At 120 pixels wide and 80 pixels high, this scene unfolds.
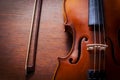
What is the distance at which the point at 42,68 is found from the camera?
136cm

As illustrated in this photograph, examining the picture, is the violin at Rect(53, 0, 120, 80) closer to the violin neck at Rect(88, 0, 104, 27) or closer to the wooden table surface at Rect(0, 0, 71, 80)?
the violin neck at Rect(88, 0, 104, 27)

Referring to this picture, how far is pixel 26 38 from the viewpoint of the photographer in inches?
56.8

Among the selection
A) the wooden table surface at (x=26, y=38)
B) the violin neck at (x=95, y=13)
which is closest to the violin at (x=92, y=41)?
the violin neck at (x=95, y=13)

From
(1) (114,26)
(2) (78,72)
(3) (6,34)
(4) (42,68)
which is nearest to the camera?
(2) (78,72)

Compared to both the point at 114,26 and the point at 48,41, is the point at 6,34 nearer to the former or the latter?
the point at 48,41

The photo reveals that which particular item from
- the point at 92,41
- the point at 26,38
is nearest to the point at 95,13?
the point at 92,41

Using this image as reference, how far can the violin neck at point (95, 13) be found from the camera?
1134 mm

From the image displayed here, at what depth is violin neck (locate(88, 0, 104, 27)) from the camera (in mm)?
1134

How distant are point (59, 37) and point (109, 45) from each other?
45cm

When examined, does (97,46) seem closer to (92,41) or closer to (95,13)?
(92,41)

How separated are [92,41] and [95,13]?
7.2 inches

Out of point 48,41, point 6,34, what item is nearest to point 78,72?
point 48,41

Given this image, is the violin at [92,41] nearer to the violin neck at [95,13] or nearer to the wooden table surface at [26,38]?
the violin neck at [95,13]

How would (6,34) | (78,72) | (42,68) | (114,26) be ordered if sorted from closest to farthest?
(78,72), (114,26), (42,68), (6,34)
